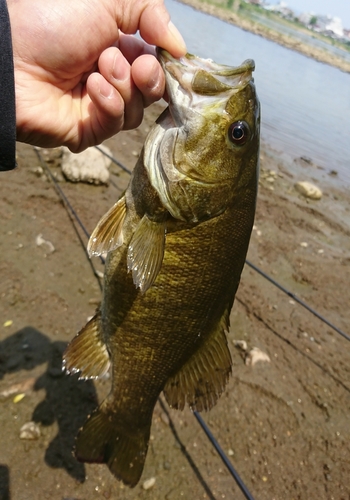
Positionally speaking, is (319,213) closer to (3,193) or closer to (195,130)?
→ (3,193)

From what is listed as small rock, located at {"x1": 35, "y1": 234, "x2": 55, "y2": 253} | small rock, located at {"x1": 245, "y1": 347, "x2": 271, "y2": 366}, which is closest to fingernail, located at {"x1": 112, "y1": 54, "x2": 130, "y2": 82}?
small rock, located at {"x1": 35, "y1": 234, "x2": 55, "y2": 253}

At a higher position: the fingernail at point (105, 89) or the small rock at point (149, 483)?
the fingernail at point (105, 89)

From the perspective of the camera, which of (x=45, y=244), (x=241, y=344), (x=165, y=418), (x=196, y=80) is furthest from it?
(x=45, y=244)

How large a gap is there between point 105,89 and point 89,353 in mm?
1391

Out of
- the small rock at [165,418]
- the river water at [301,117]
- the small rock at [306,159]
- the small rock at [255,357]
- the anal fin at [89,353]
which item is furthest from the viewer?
the river water at [301,117]

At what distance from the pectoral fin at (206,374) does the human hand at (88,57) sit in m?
1.23

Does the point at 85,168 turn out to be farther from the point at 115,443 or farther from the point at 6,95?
the point at 115,443

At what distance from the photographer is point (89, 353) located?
2.19 meters

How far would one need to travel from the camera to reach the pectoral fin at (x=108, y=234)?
185cm

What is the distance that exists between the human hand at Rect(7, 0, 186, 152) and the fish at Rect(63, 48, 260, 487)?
18 centimetres

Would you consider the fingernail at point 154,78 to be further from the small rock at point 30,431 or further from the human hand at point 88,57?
the small rock at point 30,431

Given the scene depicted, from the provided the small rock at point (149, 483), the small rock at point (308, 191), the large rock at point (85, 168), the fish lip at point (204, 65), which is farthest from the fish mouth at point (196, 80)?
the small rock at point (308, 191)

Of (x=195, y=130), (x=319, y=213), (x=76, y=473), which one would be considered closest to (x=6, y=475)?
(x=76, y=473)

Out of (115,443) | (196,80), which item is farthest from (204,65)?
(115,443)
